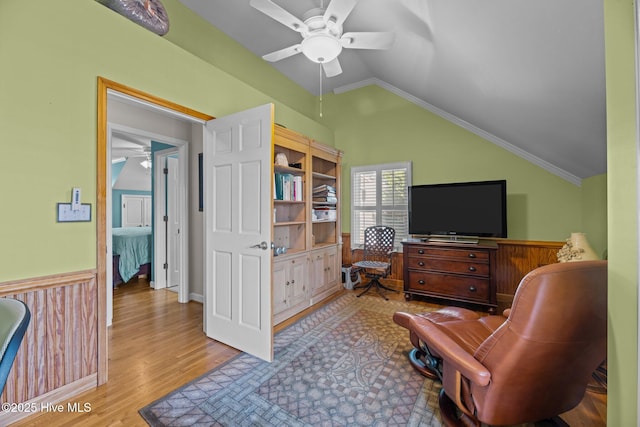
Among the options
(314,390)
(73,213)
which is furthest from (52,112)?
(314,390)

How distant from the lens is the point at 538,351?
113 centimetres

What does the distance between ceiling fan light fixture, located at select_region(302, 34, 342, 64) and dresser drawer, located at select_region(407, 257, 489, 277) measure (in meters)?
2.65

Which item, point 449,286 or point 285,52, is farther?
point 449,286

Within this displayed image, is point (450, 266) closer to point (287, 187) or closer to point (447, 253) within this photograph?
point (447, 253)

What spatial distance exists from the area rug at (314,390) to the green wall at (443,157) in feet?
7.78

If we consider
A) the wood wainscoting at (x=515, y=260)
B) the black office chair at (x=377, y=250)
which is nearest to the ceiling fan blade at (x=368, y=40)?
the black office chair at (x=377, y=250)

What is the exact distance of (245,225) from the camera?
2383 mm

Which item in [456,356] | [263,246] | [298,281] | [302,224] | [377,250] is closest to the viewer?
[456,356]

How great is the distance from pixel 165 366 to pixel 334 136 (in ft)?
13.3

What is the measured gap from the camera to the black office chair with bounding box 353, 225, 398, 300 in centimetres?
409

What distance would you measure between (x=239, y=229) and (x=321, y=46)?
1650 mm

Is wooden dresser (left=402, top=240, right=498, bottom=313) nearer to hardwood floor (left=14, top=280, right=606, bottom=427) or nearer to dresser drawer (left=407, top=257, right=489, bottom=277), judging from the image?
dresser drawer (left=407, top=257, right=489, bottom=277)

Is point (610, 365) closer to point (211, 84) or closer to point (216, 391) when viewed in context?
point (216, 391)

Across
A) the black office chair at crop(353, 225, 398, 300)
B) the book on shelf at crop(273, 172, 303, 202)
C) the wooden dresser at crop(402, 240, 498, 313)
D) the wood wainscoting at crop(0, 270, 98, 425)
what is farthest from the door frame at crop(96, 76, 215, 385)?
the wooden dresser at crop(402, 240, 498, 313)
